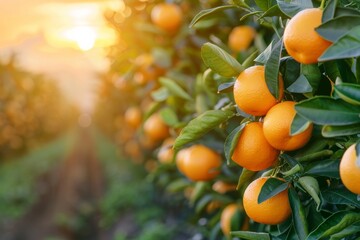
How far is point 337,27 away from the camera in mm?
938

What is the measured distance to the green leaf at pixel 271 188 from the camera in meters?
1.10

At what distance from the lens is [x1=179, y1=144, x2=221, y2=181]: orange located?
1797mm

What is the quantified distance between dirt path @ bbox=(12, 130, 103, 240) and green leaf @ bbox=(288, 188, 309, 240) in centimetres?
544

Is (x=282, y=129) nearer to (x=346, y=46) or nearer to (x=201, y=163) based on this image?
(x=346, y=46)

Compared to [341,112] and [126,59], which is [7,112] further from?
[341,112]

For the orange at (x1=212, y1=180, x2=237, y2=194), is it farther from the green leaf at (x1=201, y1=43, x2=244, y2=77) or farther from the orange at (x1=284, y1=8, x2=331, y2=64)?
the orange at (x1=284, y1=8, x2=331, y2=64)

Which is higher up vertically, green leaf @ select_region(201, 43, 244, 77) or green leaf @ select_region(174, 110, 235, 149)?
green leaf @ select_region(201, 43, 244, 77)

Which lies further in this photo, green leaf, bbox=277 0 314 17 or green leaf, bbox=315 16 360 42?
green leaf, bbox=277 0 314 17

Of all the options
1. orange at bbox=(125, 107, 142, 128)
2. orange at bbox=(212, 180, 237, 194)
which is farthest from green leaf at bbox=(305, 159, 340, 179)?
orange at bbox=(125, 107, 142, 128)

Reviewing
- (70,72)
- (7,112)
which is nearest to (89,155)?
(7,112)

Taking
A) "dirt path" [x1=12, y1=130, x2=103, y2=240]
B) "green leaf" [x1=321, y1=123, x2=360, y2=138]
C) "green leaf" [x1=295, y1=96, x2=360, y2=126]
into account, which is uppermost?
"green leaf" [x1=295, y1=96, x2=360, y2=126]

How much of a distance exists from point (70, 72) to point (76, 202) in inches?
1512

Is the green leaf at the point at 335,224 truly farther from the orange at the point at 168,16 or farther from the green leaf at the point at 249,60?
the orange at the point at 168,16

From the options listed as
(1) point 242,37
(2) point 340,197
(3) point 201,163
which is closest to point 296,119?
(2) point 340,197
